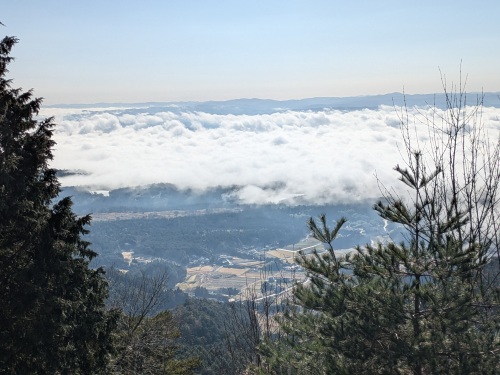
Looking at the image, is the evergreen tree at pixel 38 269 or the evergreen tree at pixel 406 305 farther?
the evergreen tree at pixel 38 269

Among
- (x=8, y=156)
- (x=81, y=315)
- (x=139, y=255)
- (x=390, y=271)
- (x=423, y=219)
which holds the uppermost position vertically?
(x=8, y=156)

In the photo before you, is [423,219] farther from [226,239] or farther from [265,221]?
[265,221]

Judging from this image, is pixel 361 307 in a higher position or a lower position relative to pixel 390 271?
lower

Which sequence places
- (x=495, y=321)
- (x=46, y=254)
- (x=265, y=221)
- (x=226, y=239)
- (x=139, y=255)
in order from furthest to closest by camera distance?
(x=265, y=221), (x=226, y=239), (x=139, y=255), (x=46, y=254), (x=495, y=321)

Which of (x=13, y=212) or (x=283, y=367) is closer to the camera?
(x=283, y=367)

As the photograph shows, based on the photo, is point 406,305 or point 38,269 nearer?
point 406,305

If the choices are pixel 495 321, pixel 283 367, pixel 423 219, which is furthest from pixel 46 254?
pixel 495 321

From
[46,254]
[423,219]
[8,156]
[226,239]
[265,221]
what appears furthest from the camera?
[265,221]

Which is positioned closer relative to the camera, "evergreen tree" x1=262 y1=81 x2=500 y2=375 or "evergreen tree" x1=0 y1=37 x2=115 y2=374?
"evergreen tree" x1=262 y1=81 x2=500 y2=375
